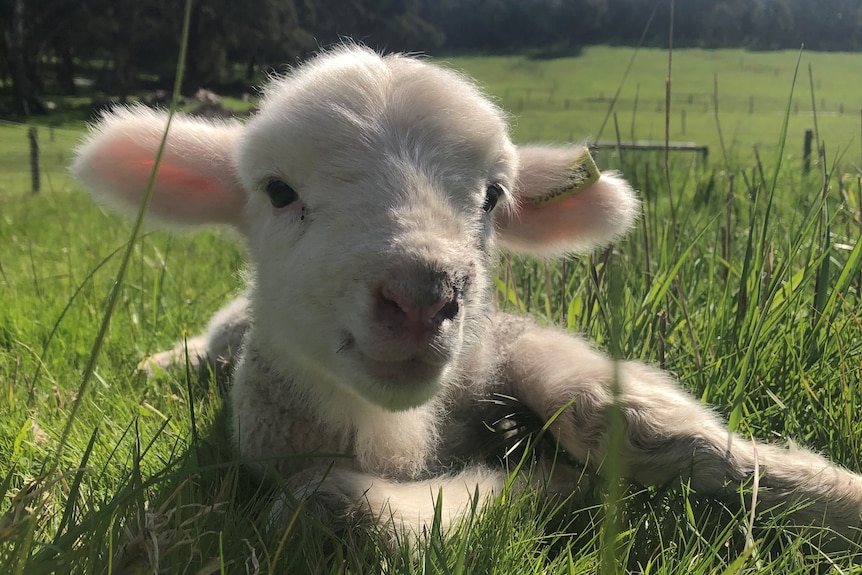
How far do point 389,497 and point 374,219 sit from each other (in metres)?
0.56

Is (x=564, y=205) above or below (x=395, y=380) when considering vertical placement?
above

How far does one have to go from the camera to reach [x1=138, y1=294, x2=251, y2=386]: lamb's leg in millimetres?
2406

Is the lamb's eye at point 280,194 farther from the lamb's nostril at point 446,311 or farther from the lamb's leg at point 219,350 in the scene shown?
the lamb's leg at point 219,350

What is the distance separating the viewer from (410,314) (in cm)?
115

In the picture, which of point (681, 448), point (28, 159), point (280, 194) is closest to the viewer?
point (681, 448)

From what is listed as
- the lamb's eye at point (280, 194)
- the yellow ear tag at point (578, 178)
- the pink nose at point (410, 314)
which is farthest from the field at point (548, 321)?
the lamb's eye at point (280, 194)

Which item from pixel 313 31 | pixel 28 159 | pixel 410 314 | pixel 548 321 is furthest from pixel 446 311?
pixel 28 159

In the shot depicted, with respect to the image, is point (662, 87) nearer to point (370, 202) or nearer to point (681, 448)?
point (681, 448)

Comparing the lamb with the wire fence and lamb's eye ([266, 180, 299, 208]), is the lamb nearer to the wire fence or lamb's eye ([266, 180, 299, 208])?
lamb's eye ([266, 180, 299, 208])

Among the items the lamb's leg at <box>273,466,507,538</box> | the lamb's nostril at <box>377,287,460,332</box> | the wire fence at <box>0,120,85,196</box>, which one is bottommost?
the wire fence at <box>0,120,85,196</box>

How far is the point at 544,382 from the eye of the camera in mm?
1678

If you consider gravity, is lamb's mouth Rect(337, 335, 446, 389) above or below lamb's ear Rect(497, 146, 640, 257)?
below

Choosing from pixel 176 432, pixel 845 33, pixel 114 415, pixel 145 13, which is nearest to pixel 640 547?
pixel 176 432

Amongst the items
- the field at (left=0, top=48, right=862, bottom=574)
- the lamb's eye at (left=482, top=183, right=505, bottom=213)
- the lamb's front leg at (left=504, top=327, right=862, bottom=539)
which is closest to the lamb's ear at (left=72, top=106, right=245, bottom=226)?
the field at (left=0, top=48, right=862, bottom=574)
